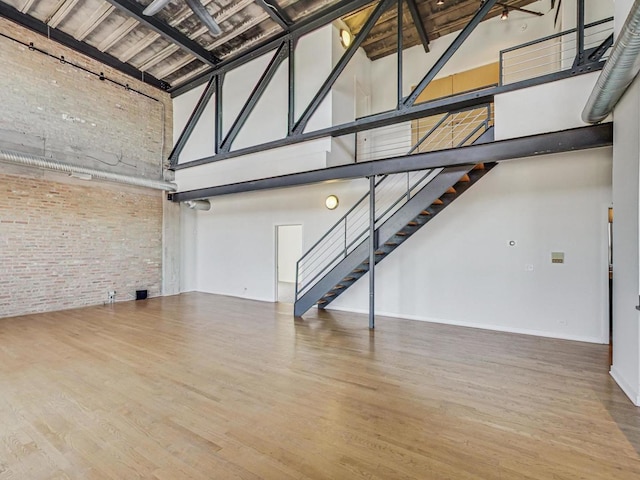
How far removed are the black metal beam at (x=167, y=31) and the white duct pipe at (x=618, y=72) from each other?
6909 millimetres

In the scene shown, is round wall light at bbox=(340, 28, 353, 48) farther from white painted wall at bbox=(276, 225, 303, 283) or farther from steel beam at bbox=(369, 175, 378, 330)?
white painted wall at bbox=(276, 225, 303, 283)

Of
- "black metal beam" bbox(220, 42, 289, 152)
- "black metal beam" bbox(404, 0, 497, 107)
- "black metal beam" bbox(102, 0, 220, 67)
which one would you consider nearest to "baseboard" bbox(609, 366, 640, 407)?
"black metal beam" bbox(404, 0, 497, 107)

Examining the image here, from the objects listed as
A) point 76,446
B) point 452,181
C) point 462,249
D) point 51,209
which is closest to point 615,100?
point 452,181

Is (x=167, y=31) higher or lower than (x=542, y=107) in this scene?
higher

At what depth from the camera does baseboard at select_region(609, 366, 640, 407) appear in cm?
271

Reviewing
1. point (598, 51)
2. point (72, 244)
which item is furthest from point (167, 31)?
point (598, 51)

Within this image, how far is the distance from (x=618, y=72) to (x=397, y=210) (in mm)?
2977

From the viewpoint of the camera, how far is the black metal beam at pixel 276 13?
5.47m

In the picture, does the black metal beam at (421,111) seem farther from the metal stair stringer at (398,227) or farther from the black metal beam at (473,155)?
the metal stair stringer at (398,227)

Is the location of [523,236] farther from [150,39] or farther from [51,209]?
[51,209]

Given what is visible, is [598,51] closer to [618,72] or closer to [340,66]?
[618,72]

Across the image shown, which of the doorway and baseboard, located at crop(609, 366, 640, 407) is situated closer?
baseboard, located at crop(609, 366, 640, 407)

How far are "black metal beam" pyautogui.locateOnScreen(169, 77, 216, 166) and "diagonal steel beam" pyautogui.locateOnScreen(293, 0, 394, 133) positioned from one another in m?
3.27

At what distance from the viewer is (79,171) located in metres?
6.28
